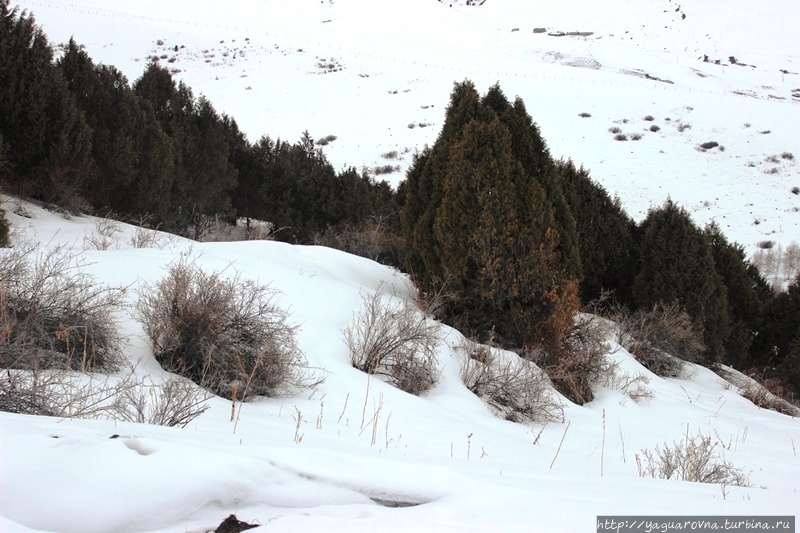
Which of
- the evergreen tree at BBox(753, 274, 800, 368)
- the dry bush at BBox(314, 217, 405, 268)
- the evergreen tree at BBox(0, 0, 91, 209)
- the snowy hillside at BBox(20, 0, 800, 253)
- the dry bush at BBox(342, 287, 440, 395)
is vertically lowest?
the dry bush at BBox(342, 287, 440, 395)

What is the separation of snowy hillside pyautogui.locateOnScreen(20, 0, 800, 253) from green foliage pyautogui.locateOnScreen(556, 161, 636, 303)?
41.6 feet

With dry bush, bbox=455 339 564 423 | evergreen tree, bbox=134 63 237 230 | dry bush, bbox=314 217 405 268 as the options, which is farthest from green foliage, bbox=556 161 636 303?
evergreen tree, bbox=134 63 237 230

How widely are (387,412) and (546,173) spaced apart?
17.1ft

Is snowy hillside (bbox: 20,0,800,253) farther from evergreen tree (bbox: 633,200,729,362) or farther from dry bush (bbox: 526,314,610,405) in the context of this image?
dry bush (bbox: 526,314,610,405)

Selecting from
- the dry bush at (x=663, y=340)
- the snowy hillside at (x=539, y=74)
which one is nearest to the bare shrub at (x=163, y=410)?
the dry bush at (x=663, y=340)

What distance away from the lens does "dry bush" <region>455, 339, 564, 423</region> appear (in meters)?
5.18

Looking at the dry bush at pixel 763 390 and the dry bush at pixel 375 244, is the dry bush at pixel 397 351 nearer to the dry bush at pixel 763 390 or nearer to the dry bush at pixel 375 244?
the dry bush at pixel 375 244

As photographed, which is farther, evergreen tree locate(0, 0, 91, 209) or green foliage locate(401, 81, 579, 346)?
evergreen tree locate(0, 0, 91, 209)

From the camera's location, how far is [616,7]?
68375mm

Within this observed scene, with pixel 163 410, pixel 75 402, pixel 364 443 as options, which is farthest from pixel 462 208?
pixel 75 402

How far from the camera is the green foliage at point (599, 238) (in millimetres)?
10648

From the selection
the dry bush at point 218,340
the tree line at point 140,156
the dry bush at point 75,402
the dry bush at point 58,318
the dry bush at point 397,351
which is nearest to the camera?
the dry bush at point 75,402

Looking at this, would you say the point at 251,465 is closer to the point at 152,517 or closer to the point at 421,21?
the point at 152,517

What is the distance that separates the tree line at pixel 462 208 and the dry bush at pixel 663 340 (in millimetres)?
682
